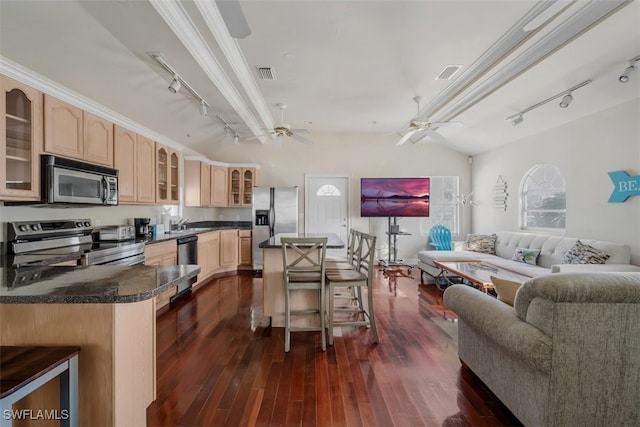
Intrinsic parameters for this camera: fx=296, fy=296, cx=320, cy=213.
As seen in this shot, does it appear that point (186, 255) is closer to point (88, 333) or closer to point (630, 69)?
point (88, 333)

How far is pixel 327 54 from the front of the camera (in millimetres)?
3123

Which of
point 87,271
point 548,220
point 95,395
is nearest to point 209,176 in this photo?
point 87,271

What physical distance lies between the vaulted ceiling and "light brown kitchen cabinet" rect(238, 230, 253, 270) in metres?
2.28

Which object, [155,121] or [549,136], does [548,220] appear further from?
[155,121]

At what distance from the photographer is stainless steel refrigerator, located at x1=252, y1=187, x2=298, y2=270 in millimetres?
5762

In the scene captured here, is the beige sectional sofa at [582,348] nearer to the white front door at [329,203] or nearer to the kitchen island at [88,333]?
the kitchen island at [88,333]

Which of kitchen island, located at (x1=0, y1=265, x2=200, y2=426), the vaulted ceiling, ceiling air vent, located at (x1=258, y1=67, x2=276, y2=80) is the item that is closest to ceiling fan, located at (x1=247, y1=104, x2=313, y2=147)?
the vaulted ceiling

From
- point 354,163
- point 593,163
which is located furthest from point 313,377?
point 354,163

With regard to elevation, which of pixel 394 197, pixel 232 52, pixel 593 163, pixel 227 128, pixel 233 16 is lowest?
pixel 394 197

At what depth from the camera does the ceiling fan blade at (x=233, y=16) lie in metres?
1.46

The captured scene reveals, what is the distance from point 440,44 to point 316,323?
10.2ft

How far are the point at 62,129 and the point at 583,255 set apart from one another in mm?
5629

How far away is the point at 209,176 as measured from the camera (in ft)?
18.6

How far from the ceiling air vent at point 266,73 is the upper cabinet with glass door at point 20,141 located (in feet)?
6.65
